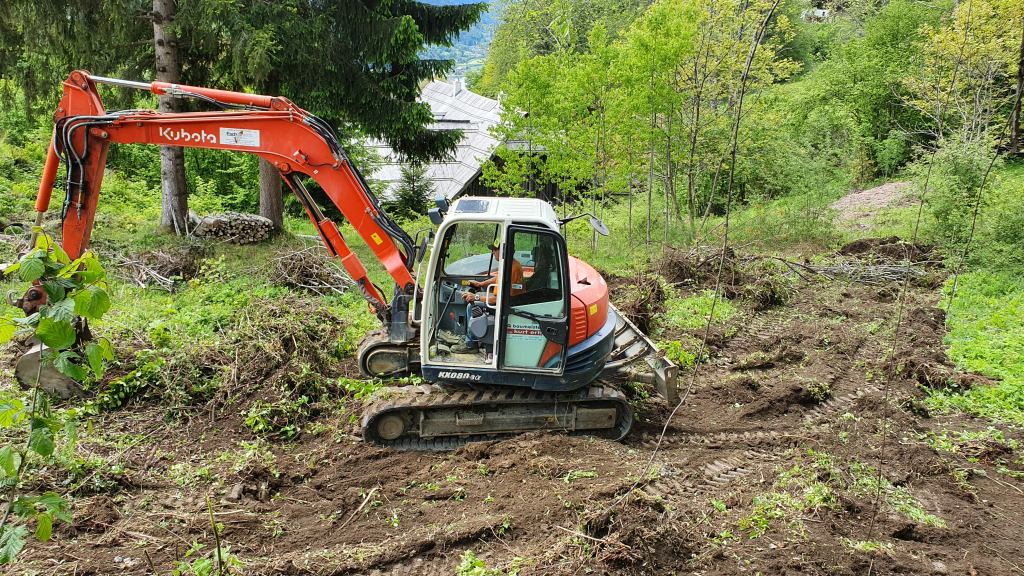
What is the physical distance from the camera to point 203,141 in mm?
5953

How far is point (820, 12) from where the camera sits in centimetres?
4828

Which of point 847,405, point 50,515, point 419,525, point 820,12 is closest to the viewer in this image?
point 50,515

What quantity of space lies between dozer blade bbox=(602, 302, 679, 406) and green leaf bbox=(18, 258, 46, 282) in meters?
5.08

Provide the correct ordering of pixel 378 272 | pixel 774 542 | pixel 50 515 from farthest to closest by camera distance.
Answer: pixel 378 272
pixel 774 542
pixel 50 515

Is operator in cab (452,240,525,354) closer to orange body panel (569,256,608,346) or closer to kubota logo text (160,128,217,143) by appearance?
orange body panel (569,256,608,346)

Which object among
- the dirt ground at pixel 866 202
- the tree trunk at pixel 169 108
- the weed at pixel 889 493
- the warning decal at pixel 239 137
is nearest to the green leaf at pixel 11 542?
the warning decal at pixel 239 137

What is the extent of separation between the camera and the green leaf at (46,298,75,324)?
7.79 feet

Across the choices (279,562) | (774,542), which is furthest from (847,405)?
(279,562)

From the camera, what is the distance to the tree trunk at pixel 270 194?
1322cm

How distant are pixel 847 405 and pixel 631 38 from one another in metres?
9.57

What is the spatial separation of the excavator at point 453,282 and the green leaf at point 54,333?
11.1 ft

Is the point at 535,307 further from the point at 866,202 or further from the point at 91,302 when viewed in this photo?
the point at 866,202

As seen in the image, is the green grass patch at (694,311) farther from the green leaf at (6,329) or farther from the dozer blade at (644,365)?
the green leaf at (6,329)

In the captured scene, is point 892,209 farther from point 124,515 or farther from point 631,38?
point 124,515
